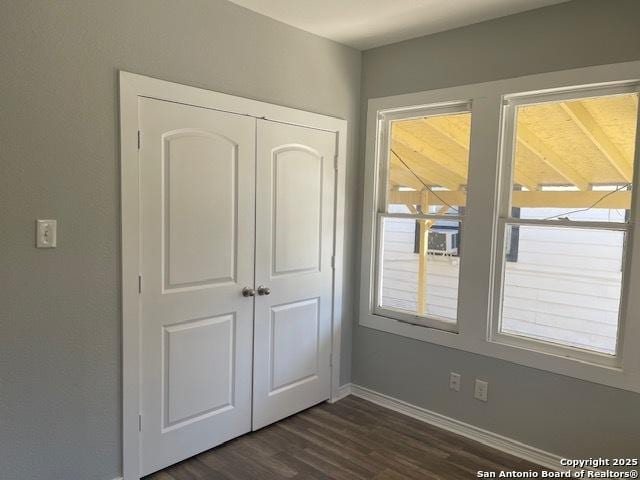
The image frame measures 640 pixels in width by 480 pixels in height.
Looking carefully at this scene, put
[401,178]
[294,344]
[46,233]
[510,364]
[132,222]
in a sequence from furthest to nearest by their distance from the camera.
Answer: [401,178] → [294,344] → [510,364] → [132,222] → [46,233]

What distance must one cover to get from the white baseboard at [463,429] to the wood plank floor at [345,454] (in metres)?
0.05

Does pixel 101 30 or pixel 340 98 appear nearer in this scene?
pixel 101 30

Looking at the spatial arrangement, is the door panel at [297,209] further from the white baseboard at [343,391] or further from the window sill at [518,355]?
the white baseboard at [343,391]

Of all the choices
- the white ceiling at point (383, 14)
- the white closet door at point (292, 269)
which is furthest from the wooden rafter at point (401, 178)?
the white ceiling at point (383, 14)

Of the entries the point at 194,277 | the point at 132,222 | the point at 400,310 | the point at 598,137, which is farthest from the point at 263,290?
the point at 598,137

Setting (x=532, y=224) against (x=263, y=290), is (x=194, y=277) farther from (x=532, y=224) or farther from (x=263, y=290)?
(x=532, y=224)

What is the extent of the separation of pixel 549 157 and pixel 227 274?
199cm

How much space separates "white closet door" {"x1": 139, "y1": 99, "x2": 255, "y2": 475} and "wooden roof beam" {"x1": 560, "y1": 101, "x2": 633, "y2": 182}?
1.83 meters

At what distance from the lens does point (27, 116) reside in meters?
1.96

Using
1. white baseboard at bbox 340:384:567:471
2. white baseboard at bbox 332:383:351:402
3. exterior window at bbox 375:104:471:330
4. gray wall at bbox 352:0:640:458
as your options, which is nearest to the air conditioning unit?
exterior window at bbox 375:104:471:330

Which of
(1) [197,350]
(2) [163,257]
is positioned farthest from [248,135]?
(1) [197,350]

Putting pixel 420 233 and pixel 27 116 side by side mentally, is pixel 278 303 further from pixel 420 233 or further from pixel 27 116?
pixel 27 116

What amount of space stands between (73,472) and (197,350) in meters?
0.79

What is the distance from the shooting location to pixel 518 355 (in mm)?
2771
